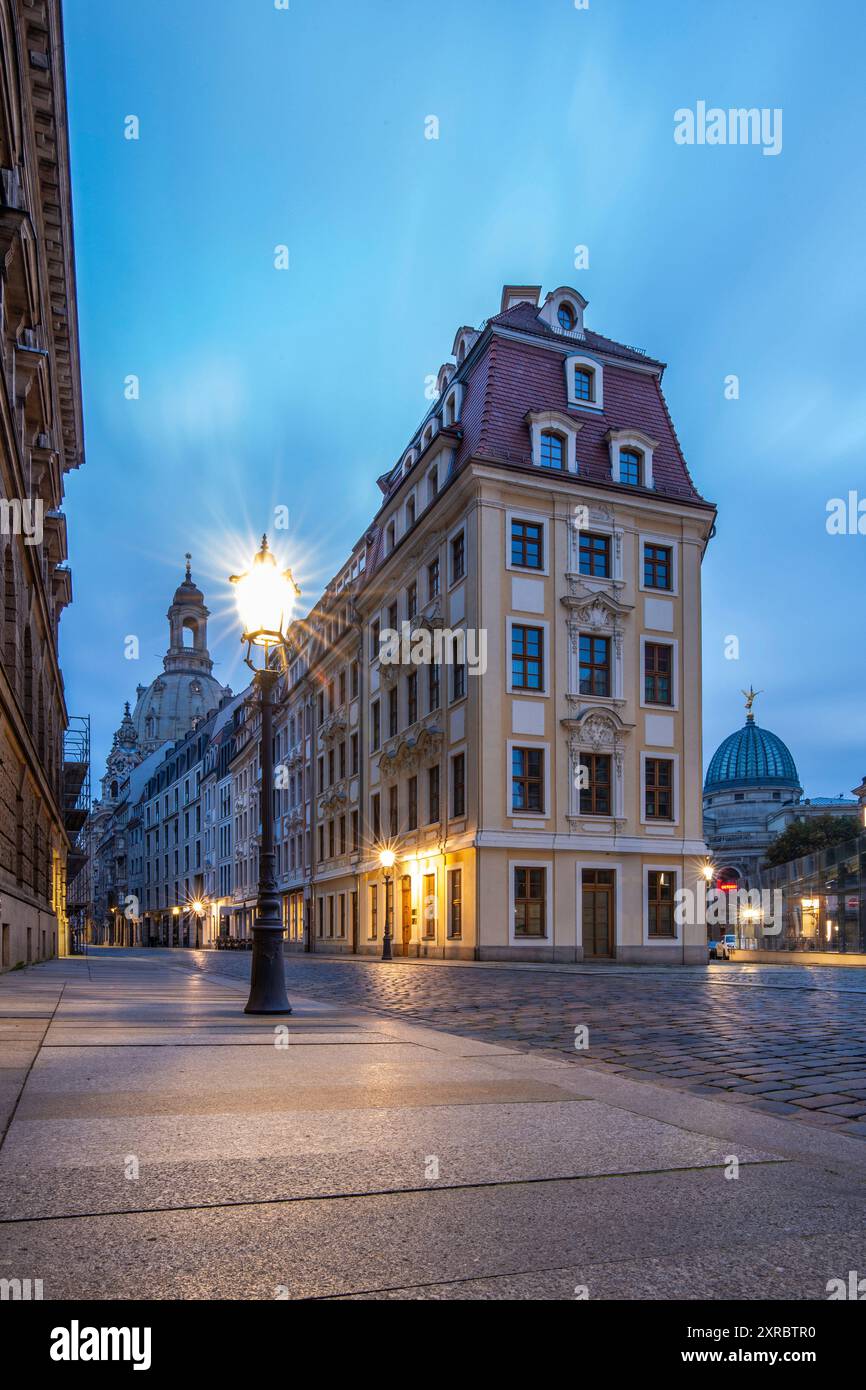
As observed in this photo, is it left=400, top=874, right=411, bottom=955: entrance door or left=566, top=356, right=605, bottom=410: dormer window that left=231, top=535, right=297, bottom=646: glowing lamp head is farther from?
left=400, top=874, right=411, bottom=955: entrance door

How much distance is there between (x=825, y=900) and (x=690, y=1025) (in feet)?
90.7

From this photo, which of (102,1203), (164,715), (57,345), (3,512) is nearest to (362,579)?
(57,345)

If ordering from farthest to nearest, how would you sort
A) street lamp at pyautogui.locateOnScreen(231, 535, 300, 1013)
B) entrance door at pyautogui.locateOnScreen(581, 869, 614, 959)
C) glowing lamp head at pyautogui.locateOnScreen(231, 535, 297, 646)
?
entrance door at pyautogui.locateOnScreen(581, 869, 614, 959) → glowing lamp head at pyautogui.locateOnScreen(231, 535, 297, 646) → street lamp at pyautogui.locateOnScreen(231, 535, 300, 1013)

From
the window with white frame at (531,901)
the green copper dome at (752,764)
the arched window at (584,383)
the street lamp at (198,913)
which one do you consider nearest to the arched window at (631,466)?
the arched window at (584,383)

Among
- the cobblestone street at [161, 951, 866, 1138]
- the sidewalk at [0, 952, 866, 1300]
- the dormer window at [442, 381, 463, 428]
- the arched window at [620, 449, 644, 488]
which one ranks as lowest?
the cobblestone street at [161, 951, 866, 1138]

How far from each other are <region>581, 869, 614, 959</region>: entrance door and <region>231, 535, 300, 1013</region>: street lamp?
23.8 m

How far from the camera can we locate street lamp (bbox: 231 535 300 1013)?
36.1 ft

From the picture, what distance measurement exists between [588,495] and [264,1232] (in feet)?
109

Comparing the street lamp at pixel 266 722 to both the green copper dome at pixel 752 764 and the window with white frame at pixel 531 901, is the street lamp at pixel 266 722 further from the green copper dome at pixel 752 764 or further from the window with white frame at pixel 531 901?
the green copper dome at pixel 752 764

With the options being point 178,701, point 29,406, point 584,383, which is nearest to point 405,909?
point 584,383

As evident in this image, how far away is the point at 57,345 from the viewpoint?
1050 inches

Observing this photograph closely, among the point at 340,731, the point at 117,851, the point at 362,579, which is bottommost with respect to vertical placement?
the point at 117,851

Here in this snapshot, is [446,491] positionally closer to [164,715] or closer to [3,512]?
[3,512]

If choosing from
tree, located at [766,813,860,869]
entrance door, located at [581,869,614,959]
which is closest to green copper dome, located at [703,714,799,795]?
tree, located at [766,813,860,869]
